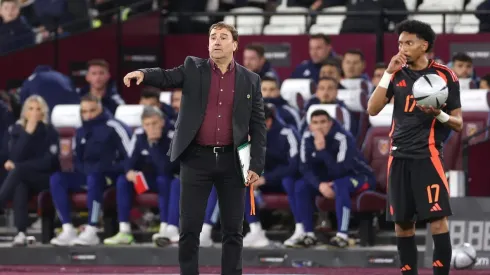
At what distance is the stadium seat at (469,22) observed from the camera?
17234 mm

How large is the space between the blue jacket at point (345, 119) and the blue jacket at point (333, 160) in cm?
43

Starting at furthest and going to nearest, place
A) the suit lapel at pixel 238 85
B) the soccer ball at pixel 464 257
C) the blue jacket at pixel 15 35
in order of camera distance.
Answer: the blue jacket at pixel 15 35 → the soccer ball at pixel 464 257 → the suit lapel at pixel 238 85

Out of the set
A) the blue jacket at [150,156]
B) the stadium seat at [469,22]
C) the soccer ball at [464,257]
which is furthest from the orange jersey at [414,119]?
the stadium seat at [469,22]

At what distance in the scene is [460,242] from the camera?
1269 cm

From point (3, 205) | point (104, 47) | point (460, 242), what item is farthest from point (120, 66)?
point (460, 242)

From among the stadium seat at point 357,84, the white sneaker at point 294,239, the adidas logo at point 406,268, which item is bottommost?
the white sneaker at point 294,239

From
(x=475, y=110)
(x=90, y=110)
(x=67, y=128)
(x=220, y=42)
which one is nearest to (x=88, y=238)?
(x=90, y=110)

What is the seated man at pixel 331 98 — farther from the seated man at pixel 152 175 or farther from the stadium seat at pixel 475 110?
the seated man at pixel 152 175

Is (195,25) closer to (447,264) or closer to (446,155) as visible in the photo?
(446,155)

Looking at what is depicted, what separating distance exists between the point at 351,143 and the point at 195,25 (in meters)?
5.38

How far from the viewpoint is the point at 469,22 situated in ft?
57.2

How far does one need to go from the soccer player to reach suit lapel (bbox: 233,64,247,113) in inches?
37.1

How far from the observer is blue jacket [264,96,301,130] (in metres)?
14.4

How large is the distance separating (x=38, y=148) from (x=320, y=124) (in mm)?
3348
